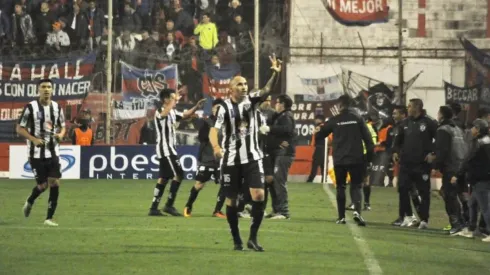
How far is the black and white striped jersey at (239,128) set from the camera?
1636cm

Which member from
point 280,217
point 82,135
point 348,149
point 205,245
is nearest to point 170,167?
point 280,217

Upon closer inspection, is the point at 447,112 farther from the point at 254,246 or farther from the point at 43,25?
the point at 43,25

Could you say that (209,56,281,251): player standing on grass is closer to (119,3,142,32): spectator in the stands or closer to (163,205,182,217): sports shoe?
(163,205,182,217): sports shoe

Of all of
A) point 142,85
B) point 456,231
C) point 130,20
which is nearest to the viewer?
point 456,231

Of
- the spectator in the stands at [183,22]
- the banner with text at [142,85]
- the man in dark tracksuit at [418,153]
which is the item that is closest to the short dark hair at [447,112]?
the man in dark tracksuit at [418,153]

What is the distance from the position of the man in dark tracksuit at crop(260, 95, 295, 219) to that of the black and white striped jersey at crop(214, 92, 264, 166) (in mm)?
5688

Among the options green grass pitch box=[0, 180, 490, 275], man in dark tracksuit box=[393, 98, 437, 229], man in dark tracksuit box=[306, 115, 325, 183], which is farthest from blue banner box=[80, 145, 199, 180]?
man in dark tracksuit box=[393, 98, 437, 229]

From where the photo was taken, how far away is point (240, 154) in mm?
16359

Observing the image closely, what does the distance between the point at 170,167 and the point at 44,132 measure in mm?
3872

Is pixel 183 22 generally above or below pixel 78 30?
above

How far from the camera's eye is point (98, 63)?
42.8 m

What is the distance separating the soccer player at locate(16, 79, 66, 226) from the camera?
19.7m

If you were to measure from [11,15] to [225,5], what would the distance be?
7197 mm

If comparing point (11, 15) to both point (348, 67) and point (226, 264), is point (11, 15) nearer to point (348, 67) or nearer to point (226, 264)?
point (348, 67)
